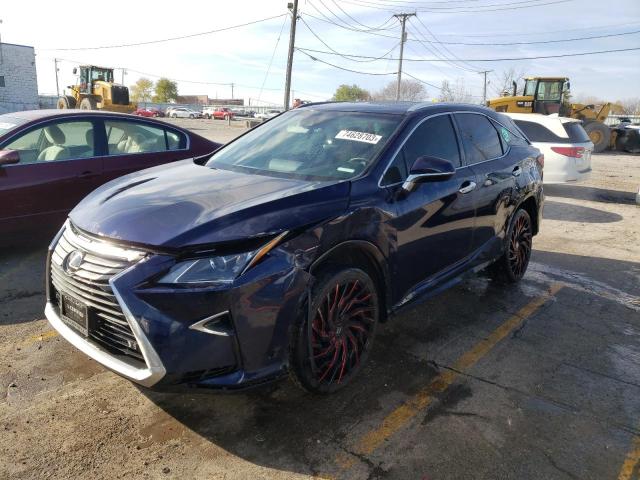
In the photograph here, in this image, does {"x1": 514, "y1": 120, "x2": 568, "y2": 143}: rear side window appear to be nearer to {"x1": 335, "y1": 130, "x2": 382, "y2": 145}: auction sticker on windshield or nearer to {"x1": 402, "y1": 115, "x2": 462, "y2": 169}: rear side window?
{"x1": 402, "y1": 115, "x2": 462, "y2": 169}: rear side window

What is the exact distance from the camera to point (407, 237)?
137 inches

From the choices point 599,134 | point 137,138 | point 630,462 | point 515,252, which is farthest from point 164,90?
point 630,462

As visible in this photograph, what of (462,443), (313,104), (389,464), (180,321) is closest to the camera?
(180,321)

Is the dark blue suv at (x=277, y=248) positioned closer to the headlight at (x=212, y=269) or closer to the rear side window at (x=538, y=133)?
the headlight at (x=212, y=269)

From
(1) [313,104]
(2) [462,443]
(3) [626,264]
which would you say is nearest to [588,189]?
(3) [626,264]

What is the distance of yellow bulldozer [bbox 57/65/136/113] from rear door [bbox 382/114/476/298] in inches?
1112

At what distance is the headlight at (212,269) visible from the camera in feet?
7.98

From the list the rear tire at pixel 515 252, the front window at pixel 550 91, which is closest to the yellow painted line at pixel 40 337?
the rear tire at pixel 515 252

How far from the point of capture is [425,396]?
3225 millimetres

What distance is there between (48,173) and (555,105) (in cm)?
2347

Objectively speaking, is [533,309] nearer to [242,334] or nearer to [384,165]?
[384,165]

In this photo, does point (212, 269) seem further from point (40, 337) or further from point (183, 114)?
point (183, 114)

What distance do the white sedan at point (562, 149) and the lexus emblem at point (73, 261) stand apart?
9770 mm

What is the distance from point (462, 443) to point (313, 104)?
3004 millimetres
